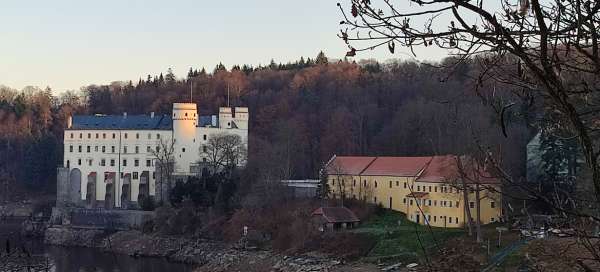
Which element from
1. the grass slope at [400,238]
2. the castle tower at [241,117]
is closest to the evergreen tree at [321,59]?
the castle tower at [241,117]

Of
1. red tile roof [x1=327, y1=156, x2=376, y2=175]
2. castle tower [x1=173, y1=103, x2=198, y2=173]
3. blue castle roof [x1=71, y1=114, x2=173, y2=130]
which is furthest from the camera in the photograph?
blue castle roof [x1=71, y1=114, x2=173, y2=130]

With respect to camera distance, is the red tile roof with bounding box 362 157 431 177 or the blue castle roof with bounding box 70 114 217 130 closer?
the red tile roof with bounding box 362 157 431 177

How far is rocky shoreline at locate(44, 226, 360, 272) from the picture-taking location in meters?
26.3

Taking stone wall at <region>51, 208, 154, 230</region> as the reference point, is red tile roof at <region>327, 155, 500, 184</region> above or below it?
above

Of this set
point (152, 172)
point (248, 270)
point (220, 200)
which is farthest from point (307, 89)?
point (248, 270)

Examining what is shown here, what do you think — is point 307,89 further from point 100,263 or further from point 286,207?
point 100,263

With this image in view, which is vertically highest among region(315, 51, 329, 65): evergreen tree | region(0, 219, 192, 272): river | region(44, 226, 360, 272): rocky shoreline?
region(315, 51, 329, 65): evergreen tree

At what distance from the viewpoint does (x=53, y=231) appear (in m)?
40.0

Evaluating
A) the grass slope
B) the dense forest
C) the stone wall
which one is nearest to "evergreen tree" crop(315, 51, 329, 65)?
the dense forest

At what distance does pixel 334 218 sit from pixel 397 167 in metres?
4.74

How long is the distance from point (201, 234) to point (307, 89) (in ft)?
72.0

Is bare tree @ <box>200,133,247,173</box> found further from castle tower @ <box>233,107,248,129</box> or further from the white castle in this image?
castle tower @ <box>233,107,248,129</box>

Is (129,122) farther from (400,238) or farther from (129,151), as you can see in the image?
(400,238)

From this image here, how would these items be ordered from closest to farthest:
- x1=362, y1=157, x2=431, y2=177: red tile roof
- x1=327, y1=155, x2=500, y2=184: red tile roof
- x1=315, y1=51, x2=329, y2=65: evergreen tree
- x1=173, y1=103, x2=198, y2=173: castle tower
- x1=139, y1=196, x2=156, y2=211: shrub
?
1. x1=327, y1=155, x2=500, y2=184: red tile roof
2. x1=362, y1=157, x2=431, y2=177: red tile roof
3. x1=139, y1=196, x2=156, y2=211: shrub
4. x1=173, y1=103, x2=198, y2=173: castle tower
5. x1=315, y1=51, x2=329, y2=65: evergreen tree
